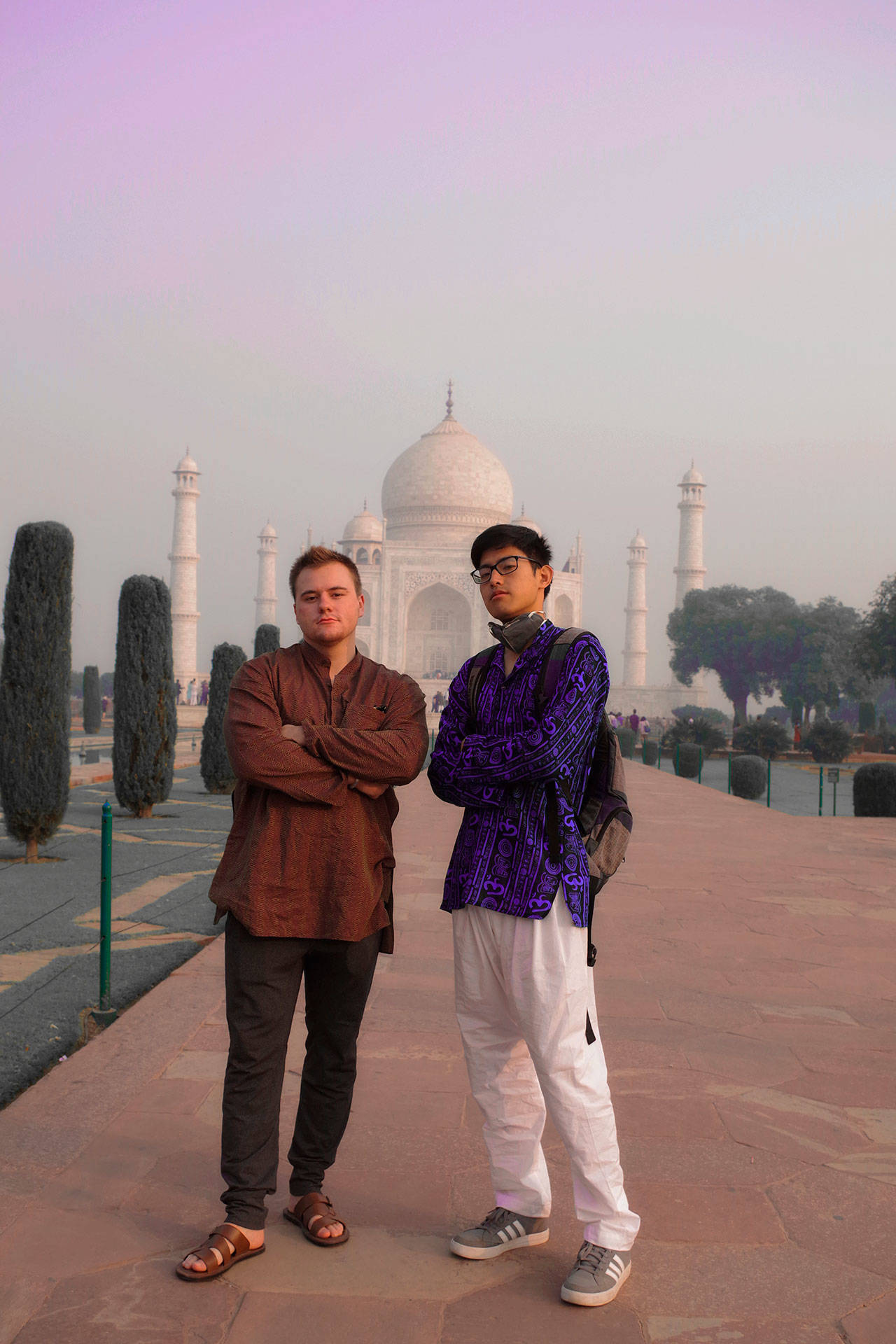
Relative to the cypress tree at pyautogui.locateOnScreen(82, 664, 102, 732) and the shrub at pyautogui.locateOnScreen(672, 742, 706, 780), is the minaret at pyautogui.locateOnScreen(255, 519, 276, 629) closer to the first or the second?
the cypress tree at pyautogui.locateOnScreen(82, 664, 102, 732)

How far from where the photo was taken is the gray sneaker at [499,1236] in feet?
6.80

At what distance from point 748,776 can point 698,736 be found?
994 cm

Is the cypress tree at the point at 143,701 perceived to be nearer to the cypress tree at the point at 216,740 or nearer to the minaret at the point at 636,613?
the cypress tree at the point at 216,740

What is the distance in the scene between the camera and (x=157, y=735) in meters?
10.1

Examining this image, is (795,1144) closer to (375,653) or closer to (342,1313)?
(342,1313)

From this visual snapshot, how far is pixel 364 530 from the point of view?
47.7 meters

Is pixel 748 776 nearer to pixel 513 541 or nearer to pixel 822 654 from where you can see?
pixel 513 541

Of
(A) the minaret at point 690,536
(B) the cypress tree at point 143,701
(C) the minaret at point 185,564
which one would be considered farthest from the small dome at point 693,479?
(B) the cypress tree at point 143,701

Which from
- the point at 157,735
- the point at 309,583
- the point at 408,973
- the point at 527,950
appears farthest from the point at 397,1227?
the point at 157,735

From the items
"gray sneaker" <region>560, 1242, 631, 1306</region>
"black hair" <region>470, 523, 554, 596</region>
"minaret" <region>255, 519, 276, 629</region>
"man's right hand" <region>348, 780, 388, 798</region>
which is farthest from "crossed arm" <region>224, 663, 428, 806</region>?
"minaret" <region>255, 519, 276, 629</region>

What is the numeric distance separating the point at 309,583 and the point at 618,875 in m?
4.91

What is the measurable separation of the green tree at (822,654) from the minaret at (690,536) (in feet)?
20.0

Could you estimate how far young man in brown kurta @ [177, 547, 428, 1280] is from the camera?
6.84 ft

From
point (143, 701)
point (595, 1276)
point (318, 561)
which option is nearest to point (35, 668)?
point (143, 701)
